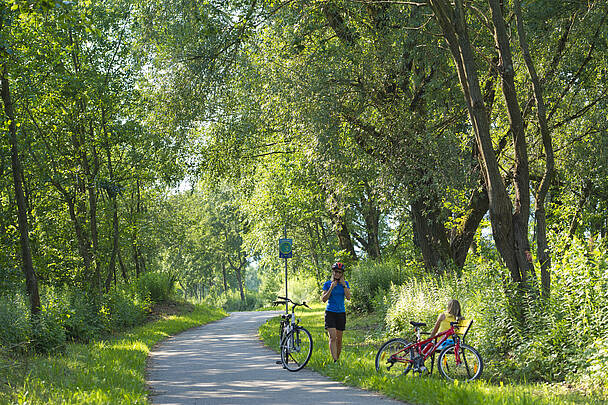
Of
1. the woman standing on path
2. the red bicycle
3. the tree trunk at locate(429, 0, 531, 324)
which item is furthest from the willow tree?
the woman standing on path

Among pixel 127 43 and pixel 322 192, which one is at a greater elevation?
pixel 127 43

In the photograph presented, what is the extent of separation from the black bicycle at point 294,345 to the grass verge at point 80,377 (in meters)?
2.67

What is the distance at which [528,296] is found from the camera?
1038 centimetres

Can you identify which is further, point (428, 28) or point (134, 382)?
point (428, 28)

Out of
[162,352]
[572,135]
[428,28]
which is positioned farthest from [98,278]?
[572,135]

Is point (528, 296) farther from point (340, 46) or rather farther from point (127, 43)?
point (127, 43)

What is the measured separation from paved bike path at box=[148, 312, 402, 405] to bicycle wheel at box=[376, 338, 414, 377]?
36.3 inches

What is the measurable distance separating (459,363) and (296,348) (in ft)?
11.2

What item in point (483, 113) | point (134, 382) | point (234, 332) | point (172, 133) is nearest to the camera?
point (134, 382)

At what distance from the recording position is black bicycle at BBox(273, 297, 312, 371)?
11578 millimetres

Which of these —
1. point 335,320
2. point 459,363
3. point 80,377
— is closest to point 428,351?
point 459,363

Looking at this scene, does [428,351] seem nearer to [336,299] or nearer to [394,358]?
[394,358]

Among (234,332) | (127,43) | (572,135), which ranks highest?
(127,43)

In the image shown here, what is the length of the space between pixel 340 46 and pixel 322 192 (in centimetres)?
1268
